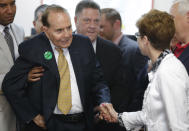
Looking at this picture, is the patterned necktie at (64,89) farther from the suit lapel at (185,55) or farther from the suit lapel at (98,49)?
the suit lapel at (185,55)

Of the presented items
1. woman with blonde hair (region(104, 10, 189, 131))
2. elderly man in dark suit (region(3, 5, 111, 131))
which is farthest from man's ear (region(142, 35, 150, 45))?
elderly man in dark suit (region(3, 5, 111, 131))

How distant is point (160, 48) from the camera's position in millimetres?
1596

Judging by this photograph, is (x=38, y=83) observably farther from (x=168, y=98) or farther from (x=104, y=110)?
(x=168, y=98)

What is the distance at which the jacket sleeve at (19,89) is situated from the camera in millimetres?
1799

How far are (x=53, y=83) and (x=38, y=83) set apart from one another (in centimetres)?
11

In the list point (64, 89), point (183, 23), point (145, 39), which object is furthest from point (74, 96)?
point (183, 23)

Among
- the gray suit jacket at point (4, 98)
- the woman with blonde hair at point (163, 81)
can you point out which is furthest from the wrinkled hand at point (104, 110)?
the gray suit jacket at point (4, 98)

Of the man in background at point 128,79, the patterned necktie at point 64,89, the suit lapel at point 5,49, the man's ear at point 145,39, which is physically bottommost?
the man in background at point 128,79

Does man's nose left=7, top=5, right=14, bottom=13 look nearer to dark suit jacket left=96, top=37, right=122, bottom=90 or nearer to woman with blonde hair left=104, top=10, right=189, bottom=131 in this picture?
dark suit jacket left=96, top=37, right=122, bottom=90

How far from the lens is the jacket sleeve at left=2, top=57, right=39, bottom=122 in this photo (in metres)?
1.80

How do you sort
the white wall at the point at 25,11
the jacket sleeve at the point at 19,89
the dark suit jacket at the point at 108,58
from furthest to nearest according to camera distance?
the white wall at the point at 25,11 < the dark suit jacket at the point at 108,58 < the jacket sleeve at the point at 19,89

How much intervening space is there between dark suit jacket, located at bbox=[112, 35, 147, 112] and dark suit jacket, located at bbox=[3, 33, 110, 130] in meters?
0.68

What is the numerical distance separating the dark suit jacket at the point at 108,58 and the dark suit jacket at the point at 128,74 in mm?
108

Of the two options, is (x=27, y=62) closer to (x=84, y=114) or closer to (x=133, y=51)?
(x=84, y=114)
